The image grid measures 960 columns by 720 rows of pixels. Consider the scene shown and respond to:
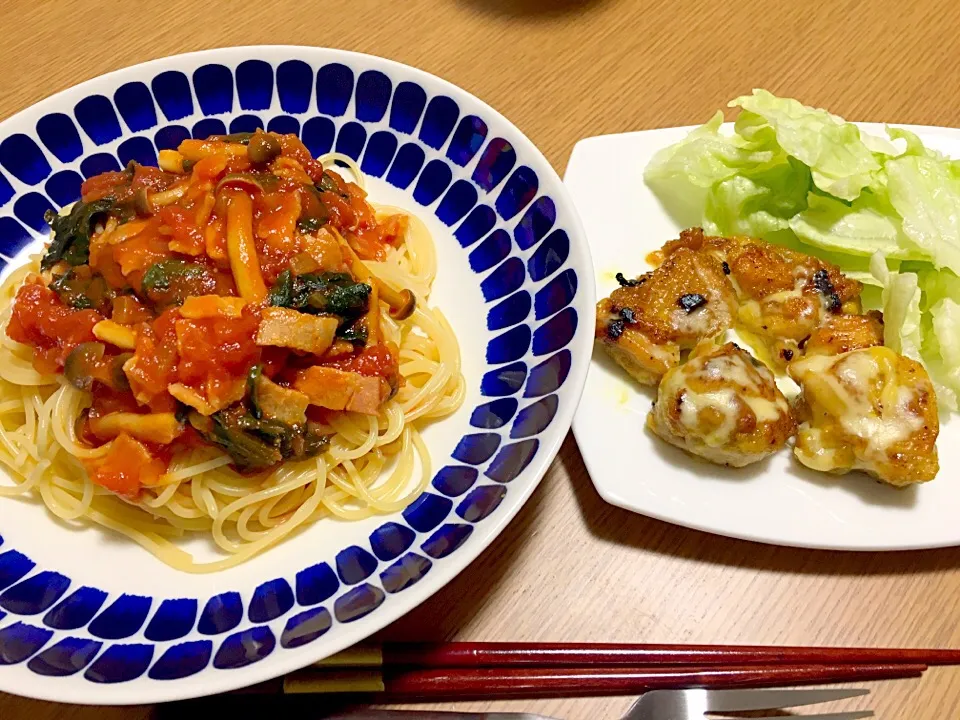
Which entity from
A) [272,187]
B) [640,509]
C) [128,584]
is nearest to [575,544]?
[640,509]

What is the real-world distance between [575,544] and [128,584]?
1383 millimetres

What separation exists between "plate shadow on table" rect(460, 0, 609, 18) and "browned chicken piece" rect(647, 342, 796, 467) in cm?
242

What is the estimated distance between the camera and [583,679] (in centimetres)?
213

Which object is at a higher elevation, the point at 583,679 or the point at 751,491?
the point at 583,679

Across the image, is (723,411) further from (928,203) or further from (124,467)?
(124,467)

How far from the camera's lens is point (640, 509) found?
2379 mm

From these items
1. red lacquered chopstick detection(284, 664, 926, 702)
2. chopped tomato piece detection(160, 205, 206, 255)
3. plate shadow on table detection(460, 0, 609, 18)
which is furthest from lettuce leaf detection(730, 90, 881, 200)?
chopped tomato piece detection(160, 205, 206, 255)

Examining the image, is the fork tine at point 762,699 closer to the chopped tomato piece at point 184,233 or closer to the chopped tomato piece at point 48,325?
the chopped tomato piece at point 184,233

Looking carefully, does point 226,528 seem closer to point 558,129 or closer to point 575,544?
point 575,544

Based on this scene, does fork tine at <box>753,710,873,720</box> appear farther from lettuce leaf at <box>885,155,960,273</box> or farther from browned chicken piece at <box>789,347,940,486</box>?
lettuce leaf at <box>885,155,960,273</box>

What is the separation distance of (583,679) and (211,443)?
130 centimetres

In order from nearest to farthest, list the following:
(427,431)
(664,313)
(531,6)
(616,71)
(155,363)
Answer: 1. (155,363)
2. (427,431)
3. (664,313)
4. (616,71)
5. (531,6)

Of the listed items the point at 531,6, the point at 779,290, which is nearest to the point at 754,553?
the point at 779,290

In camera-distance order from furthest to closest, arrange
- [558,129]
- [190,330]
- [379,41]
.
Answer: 1. [379,41]
2. [558,129]
3. [190,330]
